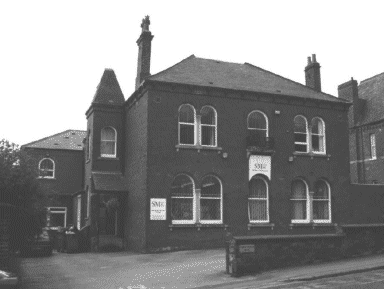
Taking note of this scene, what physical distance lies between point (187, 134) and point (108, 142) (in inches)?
244

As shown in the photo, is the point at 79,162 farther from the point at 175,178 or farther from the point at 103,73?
the point at 175,178

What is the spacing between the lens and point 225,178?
24.2m

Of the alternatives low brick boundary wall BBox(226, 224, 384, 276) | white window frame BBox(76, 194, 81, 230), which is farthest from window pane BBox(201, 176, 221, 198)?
white window frame BBox(76, 194, 81, 230)

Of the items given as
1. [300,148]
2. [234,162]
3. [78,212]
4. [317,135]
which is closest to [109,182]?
Answer: [78,212]

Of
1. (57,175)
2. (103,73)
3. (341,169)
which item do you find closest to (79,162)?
(57,175)

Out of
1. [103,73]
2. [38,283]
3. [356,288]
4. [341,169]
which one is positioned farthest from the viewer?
[103,73]

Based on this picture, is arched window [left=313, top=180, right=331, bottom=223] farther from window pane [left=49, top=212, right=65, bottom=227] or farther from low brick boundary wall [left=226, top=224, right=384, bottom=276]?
window pane [left=49, top=212, right=65, bottom=227]

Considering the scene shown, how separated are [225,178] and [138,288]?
1085 centimetres

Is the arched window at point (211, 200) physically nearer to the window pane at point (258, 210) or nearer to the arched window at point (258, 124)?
the window pane at point (258, 210)

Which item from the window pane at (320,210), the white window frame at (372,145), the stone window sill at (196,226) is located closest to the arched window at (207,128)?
the stone window sill at (196,226)

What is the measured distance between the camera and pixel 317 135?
27.0 m

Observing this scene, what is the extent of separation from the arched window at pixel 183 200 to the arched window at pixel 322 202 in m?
6.89

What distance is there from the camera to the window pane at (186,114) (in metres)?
24.3

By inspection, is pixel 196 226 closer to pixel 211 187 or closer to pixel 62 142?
pixel 211 187
